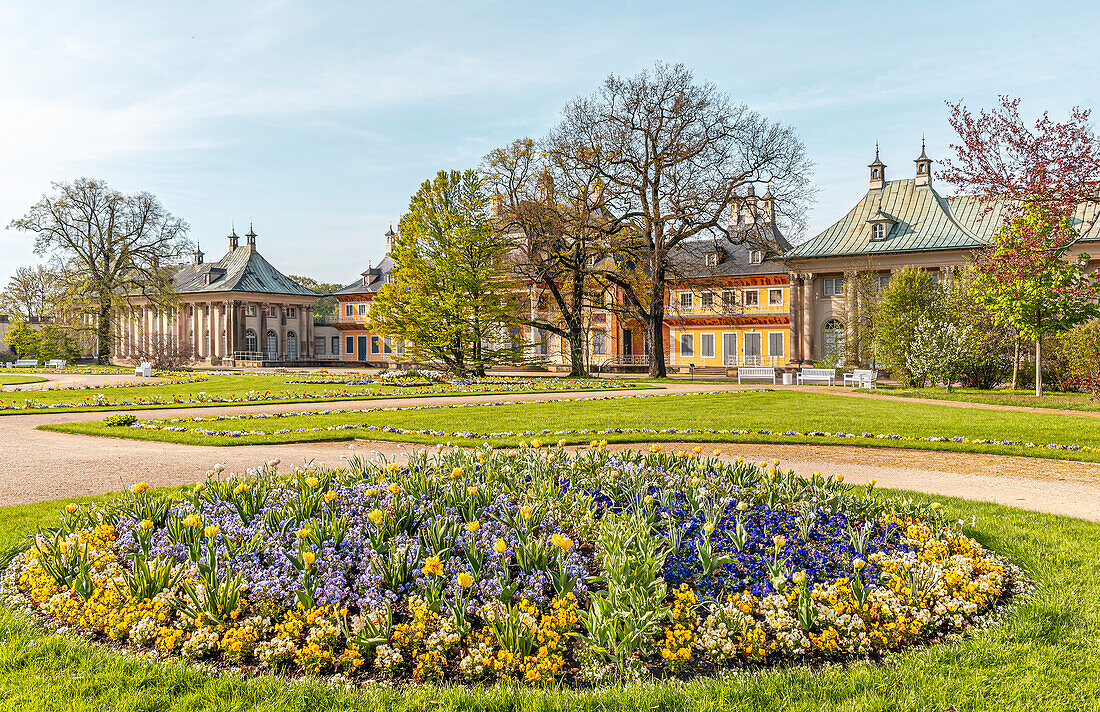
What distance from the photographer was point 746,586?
4168 mm

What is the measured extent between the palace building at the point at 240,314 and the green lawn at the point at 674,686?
62178 mm

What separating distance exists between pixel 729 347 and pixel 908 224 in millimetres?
12912

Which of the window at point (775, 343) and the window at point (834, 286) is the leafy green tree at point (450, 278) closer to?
the window at point (834, 286)

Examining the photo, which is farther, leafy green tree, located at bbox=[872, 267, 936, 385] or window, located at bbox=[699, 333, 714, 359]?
window, located at bbox=[699, 333, 714, 359]

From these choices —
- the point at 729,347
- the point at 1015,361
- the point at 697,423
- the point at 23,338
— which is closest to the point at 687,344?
the point at 729,347

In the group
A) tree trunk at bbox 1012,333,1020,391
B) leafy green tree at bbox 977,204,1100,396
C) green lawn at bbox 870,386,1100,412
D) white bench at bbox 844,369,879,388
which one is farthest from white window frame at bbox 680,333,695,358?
leafy green tree at bbox 977,204,1100,396

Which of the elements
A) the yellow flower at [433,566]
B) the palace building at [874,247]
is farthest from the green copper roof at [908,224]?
the yellow flower at [433,566]

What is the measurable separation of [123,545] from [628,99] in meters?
31.8

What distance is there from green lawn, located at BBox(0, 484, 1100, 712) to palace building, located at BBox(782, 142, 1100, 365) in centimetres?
4132

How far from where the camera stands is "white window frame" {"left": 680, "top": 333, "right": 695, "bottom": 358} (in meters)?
52.7

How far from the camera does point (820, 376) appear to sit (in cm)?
2988

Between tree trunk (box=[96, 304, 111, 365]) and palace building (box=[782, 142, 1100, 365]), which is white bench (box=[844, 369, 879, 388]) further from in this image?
tree trunk (box=[96, 304, 111, 365])

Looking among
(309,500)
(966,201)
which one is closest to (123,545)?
(309,500)

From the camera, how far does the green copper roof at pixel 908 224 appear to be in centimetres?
4372
